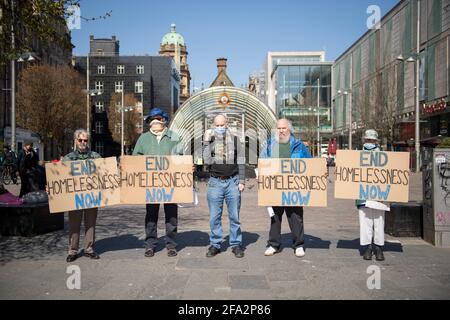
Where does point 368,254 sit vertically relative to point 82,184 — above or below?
below

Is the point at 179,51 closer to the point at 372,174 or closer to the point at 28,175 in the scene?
the point at 28,175

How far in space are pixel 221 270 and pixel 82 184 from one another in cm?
244

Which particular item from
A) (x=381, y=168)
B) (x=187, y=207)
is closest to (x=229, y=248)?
(x=381, y=168)

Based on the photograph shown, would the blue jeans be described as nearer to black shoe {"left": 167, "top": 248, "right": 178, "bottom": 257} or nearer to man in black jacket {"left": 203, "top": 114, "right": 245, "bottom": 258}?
man in black jacket {"left": 203, "top": 114, "right": 245, "bottom": 258}

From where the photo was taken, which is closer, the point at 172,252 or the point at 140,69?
the point at 172,252

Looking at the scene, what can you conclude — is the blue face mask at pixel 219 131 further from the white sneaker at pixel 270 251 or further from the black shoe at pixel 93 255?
the black shoe at pixel 93 255

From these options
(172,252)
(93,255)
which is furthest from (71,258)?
(172,252)

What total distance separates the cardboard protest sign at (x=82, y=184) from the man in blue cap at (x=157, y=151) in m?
0.52

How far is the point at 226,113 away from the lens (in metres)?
28.4

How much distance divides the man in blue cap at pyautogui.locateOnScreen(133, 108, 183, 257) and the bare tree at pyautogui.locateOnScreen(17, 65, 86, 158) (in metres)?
36.4

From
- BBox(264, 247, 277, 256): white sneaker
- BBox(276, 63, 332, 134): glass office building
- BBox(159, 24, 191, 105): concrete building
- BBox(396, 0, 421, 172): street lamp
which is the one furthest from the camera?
BBox(159, 24, 191, 105): concrete building

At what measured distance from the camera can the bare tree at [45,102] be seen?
131ft

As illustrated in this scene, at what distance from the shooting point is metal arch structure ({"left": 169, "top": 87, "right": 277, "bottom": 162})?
84.4 feet

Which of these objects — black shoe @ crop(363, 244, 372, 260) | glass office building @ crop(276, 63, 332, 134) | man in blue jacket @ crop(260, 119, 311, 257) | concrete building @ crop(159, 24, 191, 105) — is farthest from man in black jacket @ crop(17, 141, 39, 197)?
concrete building @ crop(159, 24, 191, 105)
